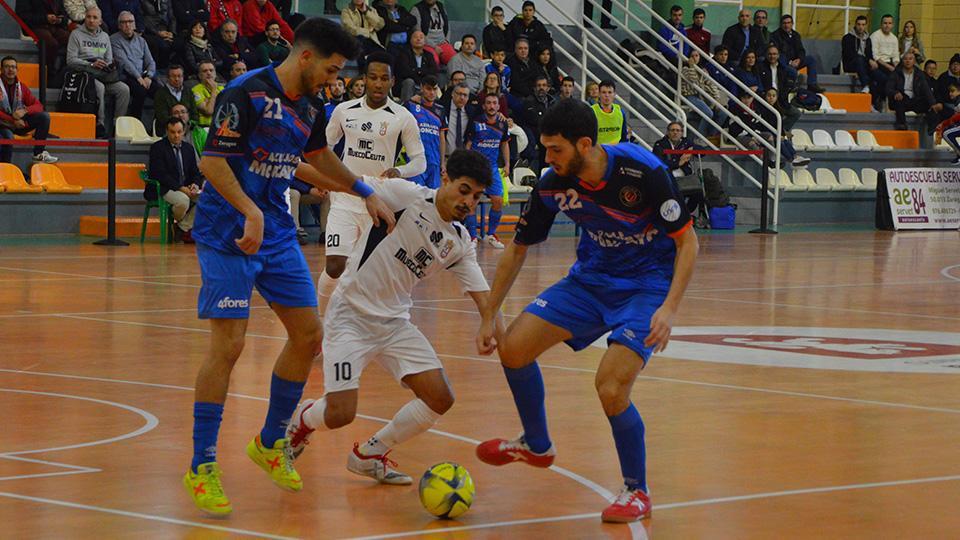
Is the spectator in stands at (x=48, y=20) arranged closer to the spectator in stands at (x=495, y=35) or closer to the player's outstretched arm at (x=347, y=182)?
the spectator in stands at (x=495, y=35)

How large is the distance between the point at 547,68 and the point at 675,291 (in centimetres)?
1947

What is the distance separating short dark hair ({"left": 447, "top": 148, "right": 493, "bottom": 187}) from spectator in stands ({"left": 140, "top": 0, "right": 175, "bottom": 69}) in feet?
54.0

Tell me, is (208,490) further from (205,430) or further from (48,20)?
(48,20)

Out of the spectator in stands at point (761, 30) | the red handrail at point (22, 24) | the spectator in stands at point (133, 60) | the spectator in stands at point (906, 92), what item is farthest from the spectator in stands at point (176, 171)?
the spectator in stands at point (906, 92)

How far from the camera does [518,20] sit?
25.3m

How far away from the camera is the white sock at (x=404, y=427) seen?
6.18 metres

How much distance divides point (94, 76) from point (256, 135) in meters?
16.0

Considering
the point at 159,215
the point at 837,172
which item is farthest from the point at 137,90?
the point at 837,172

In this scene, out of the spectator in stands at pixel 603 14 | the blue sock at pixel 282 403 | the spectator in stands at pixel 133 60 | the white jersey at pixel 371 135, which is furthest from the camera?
the spectator in stands at pixel 603 14

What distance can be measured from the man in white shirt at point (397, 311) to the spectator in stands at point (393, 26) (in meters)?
17.0

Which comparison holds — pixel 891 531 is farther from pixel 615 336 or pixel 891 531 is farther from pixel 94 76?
pixel 94 76

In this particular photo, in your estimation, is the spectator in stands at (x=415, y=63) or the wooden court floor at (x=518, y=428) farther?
the spectator in stands at (x=415, y=63)

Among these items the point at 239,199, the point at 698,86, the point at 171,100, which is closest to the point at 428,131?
the point at 171,100

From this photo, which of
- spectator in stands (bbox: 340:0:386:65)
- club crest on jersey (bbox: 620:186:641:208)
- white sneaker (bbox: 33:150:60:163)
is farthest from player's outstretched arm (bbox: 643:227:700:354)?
spectator in stands (bbox: 340:0:386:65)
